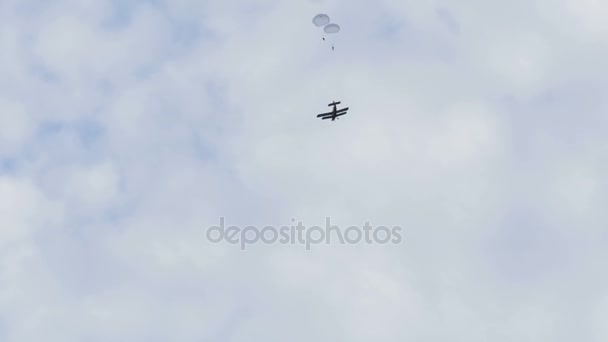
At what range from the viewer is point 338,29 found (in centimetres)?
11319

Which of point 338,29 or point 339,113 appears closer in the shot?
point 338,29

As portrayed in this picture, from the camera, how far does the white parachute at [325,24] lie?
111 m

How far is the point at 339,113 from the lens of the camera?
419ft

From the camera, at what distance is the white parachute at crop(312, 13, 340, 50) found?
363 feet

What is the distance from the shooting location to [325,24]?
4461 inches

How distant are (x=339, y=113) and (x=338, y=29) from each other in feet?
60.3
